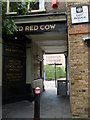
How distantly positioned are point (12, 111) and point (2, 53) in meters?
2.85

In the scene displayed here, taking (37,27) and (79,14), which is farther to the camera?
(37,27)

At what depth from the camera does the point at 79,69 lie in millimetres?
6688

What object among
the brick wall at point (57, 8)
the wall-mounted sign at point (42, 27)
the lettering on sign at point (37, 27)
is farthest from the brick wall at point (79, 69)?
the brick wall at point (57, 8)

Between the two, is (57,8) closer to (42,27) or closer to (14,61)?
(42,27)

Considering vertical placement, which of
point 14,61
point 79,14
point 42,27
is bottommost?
point 14,61

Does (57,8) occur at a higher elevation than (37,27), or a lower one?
higher

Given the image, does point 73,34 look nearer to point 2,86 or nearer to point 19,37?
point 19,37

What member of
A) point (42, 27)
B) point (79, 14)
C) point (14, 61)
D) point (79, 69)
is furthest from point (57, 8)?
point (14, 61)

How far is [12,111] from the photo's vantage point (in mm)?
7543

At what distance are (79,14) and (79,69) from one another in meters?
2.02

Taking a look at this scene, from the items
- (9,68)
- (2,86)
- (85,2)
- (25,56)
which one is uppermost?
(85,2)

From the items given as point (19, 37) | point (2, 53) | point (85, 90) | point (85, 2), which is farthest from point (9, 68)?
point (85, 2)

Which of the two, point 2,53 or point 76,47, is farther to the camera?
point 2,53

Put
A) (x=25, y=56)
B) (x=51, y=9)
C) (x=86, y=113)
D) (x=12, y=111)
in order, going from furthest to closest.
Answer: (x=25, y=56) < (x=51, y=9) < (x=12, y=111) < (x=86, y=113)
